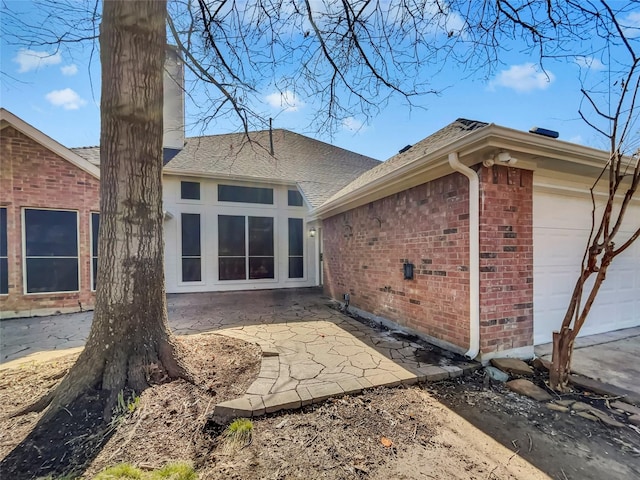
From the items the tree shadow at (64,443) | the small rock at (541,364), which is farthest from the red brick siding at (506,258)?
the tree shadow at (64,443)

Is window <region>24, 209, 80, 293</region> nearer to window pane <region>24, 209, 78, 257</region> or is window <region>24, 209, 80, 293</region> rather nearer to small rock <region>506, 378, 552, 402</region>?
window pane <region>24, 209, 78, 257</region>

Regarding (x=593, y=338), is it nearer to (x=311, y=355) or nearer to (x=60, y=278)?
(x=311, y=355)

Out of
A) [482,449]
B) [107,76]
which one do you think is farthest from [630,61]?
[107,76]

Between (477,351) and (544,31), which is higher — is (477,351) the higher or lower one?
the lower one

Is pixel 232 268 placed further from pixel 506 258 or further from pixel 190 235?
pixel 506 258

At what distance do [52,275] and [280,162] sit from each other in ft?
25.3

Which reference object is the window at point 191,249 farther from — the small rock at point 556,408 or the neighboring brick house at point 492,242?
the small rock at point 556,408

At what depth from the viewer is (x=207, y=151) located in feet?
35.3

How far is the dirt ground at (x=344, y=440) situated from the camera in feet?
6.31

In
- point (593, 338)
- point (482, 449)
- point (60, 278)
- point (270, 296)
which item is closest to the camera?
point (482, 449)

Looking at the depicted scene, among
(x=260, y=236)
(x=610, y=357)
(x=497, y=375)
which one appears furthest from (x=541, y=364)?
(x=260, y=236)

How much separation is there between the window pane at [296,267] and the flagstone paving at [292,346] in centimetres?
326

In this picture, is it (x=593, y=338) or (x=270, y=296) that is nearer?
(x=593, y=338)

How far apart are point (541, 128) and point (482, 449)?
3.80m
